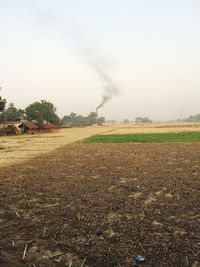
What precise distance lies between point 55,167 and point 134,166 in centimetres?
461

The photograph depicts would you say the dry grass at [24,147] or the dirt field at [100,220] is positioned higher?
the dirt field at [100,220]

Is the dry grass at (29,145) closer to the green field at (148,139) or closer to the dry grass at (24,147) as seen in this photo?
the dry grass at (24,147)

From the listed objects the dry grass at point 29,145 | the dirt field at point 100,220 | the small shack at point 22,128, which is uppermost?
the small shack at point 22,128

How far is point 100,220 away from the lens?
8.22 metres

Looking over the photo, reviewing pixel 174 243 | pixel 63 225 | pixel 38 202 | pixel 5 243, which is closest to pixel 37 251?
pixel 5 243

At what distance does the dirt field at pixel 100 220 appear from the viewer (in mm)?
6199

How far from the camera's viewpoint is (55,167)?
1806 cm

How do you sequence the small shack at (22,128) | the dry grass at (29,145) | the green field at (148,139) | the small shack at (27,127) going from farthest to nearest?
the small shack at (27,127)
the small shack at (22,128)
the green field at (148,139)
the dry grass at (29,145)

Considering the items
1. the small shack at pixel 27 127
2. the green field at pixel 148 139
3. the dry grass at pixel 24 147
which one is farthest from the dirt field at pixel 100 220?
the small shack at pixel 27 127

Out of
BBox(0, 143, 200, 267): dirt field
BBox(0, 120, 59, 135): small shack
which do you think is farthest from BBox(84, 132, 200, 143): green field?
BBox(0, 120, 59, 135): small shack

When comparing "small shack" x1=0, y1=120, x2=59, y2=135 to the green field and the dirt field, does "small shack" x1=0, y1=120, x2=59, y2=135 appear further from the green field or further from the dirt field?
the dirt field

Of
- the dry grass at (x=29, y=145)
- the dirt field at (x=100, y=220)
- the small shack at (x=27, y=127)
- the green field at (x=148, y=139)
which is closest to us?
the dirt field at (x=100, y=220)

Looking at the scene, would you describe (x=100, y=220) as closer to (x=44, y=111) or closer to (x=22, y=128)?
(x=22, y=128)

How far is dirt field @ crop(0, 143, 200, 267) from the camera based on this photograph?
6.20 m
